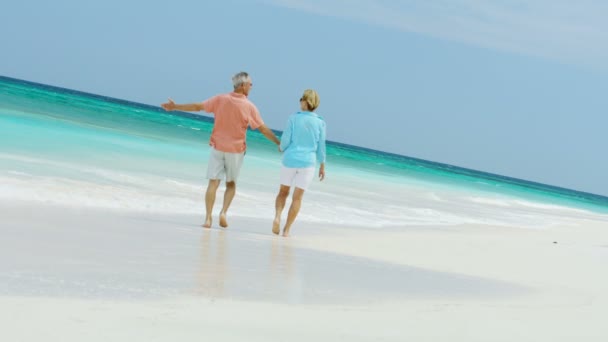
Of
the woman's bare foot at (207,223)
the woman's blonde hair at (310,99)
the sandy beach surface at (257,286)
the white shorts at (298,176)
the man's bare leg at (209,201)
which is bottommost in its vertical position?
the sandy beach surface at (257,286)

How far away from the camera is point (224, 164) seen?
8656 millimetres

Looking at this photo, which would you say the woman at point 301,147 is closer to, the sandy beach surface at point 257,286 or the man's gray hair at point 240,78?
the sandy beach surface at point 257,286

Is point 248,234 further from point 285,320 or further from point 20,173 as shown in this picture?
point 285,320

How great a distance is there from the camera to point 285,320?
4336 millimetres

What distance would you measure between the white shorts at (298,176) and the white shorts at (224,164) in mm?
533

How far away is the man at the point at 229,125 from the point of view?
8523 mm

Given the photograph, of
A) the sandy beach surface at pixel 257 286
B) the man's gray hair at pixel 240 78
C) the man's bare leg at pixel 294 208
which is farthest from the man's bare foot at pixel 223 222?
the man's gray hair at pixel 240 78

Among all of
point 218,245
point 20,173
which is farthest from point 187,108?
point 20,173

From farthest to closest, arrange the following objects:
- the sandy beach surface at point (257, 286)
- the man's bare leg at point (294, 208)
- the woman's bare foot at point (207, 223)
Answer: the man's bare leg at point (294, 208), the woman's bare foot at point (207, 223), the sandy beach surface at point (257, 286)

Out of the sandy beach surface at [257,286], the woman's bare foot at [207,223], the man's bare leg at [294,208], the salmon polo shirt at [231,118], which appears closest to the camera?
the sandy beach surface at [257,286]

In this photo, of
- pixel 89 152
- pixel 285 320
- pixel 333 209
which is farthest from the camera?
pixel 89 152

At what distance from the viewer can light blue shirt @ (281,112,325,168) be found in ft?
28.8

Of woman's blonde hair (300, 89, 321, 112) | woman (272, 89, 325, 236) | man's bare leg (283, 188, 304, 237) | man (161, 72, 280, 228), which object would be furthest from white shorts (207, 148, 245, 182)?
woman's blonde hair (300, 89, 321, 112)

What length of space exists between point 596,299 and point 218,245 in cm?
285
